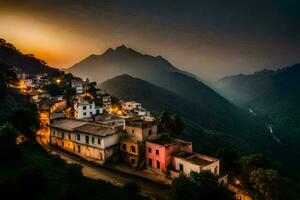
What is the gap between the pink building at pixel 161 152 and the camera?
41.9 m

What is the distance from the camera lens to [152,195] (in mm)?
35781

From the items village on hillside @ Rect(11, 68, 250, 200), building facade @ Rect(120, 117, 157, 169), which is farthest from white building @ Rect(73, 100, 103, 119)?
building facade @ Rect(120, 117, 157, 169)

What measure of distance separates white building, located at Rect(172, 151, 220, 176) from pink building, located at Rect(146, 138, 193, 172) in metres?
1.01

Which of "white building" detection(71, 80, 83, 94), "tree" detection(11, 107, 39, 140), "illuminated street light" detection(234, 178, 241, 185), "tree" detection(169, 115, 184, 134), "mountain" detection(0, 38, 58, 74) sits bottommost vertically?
"illuminated street light" detection(234, 178, 241, 185)

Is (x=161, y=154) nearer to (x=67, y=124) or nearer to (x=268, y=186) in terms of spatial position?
(x=268, y=186)

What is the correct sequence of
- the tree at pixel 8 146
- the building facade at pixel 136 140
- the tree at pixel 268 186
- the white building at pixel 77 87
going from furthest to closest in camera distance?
the white building at pixel 77 87, the building facade at pixel 136 140, the tree at pixel 268 186, the tree at pixel 8 146

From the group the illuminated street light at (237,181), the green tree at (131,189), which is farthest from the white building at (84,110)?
the illuminated street light at (237,181)

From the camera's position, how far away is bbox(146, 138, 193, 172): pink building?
41.9m

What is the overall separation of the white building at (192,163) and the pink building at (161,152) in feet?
3.31

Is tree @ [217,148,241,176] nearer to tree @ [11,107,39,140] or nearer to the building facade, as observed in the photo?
the building facade

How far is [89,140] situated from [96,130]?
217 cm

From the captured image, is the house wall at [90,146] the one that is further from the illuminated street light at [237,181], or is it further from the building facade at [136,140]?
the illuminated street light at [237,181]

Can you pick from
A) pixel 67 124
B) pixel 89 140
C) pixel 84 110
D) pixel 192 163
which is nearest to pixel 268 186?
pixel 192 163

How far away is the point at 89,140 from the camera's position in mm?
47750
